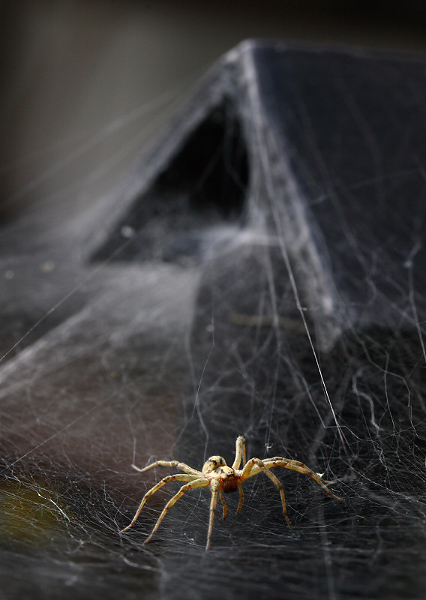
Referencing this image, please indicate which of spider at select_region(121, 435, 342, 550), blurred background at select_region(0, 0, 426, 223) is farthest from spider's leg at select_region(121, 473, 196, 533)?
blurred background at select_region(0, 0, 426, 223)

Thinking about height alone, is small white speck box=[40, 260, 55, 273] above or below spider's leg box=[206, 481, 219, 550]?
above

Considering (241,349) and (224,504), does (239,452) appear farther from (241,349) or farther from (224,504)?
(241,349)

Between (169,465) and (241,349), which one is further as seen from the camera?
(241,349)

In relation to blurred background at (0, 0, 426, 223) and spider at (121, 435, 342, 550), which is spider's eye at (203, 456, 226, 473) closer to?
spider at (121, 435, 342, 550)

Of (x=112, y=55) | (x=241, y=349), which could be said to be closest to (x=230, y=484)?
(x=241, y=349)

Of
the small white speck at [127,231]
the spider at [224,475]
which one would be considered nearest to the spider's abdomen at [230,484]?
the spider at [224,475]
